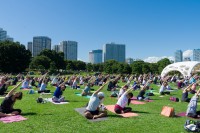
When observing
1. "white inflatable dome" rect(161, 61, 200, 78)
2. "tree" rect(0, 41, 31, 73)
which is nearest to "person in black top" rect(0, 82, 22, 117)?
"white inflatable dome" rect(161, 61, 200, 78)

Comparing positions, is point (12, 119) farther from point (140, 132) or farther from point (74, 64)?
point (74, 64)

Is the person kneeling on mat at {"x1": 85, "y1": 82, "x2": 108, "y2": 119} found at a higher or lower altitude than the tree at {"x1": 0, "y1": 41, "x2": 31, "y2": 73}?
lower

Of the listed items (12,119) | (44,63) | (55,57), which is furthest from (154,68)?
(12,119)

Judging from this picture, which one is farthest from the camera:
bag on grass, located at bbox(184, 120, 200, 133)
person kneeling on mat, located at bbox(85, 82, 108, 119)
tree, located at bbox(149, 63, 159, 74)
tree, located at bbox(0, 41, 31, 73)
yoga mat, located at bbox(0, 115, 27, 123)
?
tree, located at bbox(149, 63, 159, 74)

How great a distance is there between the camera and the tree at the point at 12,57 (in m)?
67.0

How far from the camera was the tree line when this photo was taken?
68.1 m

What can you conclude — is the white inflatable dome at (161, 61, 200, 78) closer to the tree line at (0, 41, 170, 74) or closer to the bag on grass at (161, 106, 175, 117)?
the tree line at (0, 41, 170, 74)

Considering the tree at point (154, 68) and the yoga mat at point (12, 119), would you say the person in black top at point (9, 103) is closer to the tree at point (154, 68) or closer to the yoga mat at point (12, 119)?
the yoga mat at point (12, 119)

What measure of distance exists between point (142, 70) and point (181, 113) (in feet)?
311

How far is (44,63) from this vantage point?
94.4 metres

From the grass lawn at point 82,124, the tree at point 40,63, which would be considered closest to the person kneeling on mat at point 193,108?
the grass lawn at point 82,124

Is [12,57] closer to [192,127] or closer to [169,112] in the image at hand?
[169,112]

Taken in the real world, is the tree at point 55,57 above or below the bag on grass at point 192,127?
above

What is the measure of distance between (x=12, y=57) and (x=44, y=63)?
26.0 m
